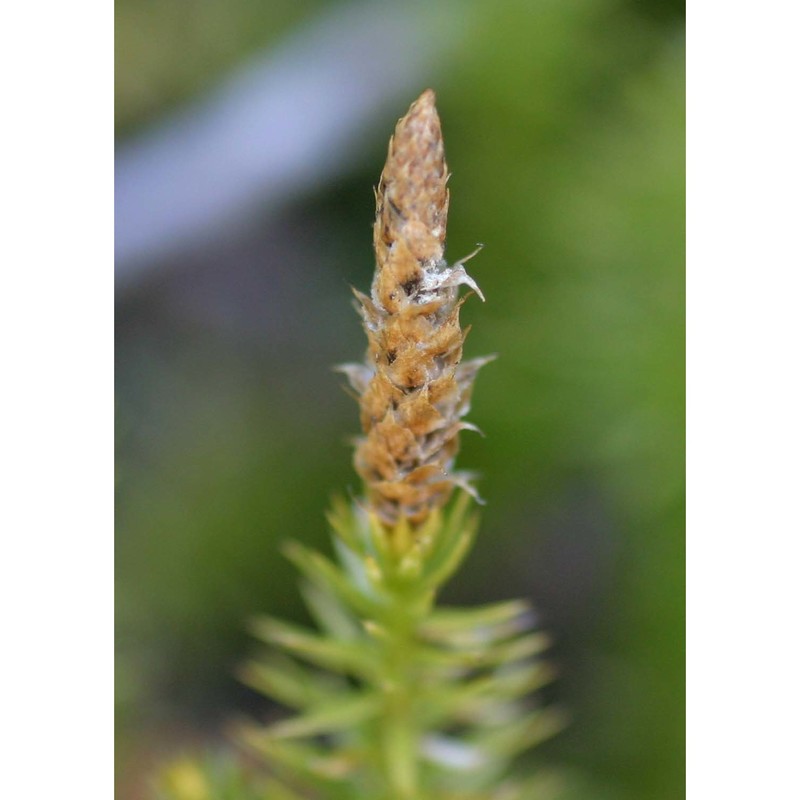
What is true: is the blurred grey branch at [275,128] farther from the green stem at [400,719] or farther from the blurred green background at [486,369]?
the green stem at [400,719]

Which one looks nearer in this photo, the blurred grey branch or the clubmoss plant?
the clubmoss plant

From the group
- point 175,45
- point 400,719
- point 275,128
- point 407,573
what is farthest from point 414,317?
point 175,45

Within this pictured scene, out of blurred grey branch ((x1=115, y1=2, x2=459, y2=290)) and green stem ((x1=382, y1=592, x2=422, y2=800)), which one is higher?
blurred grey branch ((x1=115, y1=2, x2=459, y2=290))

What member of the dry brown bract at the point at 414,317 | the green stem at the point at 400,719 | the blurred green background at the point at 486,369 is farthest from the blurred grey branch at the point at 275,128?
the dry brown bract at the point at 414,317

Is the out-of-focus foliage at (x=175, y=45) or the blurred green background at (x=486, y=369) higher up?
the out-of-focus foliage at (x=175, y=45)

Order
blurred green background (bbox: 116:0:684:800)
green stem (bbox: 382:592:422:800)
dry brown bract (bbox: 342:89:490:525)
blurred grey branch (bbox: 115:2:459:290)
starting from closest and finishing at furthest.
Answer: dry brown bract (bbox: 342:89:490:525), green stem (bbox: 382:592:422:800), blurred green background (bbox: 116:0:684:800), blurred grey branch (bbox: 115:2:459:290)

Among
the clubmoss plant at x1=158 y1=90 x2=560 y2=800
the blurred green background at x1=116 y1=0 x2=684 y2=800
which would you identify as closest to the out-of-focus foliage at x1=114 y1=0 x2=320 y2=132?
the blurred green background at x1=116 y1=0 x2=684 y2=800

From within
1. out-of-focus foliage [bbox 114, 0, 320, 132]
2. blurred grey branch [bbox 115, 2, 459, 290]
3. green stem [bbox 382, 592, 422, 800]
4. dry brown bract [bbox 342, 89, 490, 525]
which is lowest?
green stem [bbox 382, 592, 422, 800]

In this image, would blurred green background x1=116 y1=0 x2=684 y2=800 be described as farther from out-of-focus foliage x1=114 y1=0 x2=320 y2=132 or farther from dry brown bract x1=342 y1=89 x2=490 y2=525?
dry brown bract x1=342 y1=89 x2=490 y2=525
